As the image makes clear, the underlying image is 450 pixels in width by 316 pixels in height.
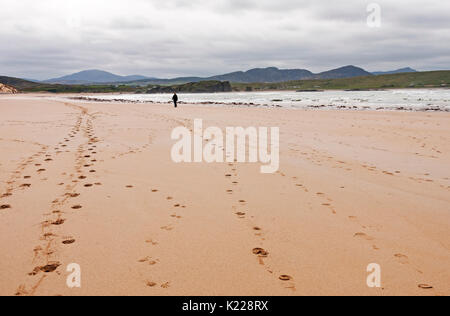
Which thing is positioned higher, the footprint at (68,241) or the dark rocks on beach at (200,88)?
the dark rocks on beach at (200,88)

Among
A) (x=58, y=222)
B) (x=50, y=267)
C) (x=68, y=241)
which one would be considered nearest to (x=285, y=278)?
(x=50, y=267)

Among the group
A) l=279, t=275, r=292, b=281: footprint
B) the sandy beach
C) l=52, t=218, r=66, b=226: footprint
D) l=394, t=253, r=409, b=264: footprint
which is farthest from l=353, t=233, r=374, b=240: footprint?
l=52, t=218, r=66, b=226: footprint

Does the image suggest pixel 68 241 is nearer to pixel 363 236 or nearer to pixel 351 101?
pixel 363 236

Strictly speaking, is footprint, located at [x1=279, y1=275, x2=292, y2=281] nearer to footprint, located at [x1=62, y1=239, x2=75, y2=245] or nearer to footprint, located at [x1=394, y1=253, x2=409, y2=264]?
footprint, located at [x1=394, y1=253, x2=409, y2=264]

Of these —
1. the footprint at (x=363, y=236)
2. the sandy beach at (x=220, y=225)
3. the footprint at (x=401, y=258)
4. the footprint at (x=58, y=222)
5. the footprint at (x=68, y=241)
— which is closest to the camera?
the sandy beach at (x=220, y=225)

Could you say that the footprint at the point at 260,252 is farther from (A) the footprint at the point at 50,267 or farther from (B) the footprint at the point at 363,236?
(A) the footprint at the point at 50,267

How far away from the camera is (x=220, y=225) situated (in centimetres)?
528

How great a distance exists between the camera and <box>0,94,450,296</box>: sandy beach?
376 cm

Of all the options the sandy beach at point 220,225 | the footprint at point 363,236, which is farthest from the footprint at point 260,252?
the footprint at point 363,236

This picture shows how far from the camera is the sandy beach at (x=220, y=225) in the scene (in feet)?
12.3

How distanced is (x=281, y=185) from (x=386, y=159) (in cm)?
493

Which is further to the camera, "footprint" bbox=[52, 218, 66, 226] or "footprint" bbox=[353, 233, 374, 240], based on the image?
"footprint" bbox=[52, 218, 66, 226]

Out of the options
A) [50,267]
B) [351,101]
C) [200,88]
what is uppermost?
[200,88]
